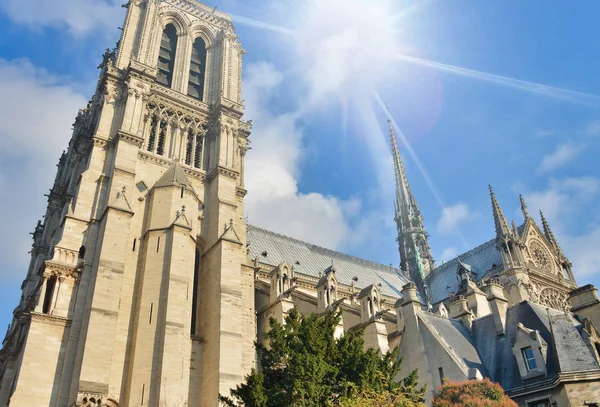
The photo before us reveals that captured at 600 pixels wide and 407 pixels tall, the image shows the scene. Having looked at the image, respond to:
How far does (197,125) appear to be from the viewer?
35469 millimetres

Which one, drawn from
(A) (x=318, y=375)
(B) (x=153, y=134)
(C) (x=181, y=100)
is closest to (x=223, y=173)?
(B) (x=153, y=134)

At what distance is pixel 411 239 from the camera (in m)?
63.0

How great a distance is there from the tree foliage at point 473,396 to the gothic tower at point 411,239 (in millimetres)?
39024

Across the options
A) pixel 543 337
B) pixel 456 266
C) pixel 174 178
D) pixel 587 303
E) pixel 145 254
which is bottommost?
pixel 543 337

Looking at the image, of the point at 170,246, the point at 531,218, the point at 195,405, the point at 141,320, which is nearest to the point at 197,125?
the point at 170,246

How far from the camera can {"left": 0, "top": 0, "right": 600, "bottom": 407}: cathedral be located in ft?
70.4

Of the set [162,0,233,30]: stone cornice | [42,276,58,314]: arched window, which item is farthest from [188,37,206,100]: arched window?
[42,276,58,314]: arched window

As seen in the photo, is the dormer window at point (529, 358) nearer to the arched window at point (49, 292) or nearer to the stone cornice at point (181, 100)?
the arched window at point (49, 292)

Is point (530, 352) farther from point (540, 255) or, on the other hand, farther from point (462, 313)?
point (540, 255)

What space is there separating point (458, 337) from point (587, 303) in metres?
5.87

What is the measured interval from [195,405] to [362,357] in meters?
11.8

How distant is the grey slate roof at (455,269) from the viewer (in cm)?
5128

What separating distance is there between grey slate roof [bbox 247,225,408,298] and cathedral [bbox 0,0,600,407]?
1.69 metres

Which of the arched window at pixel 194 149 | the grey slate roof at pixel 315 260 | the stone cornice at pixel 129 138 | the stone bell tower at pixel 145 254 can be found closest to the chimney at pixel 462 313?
the stone bell tower at pixel 145 254
